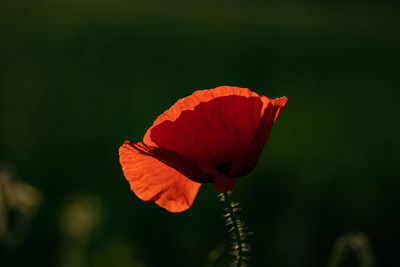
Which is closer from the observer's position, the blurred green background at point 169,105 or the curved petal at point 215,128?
the curved petal at point 215,128

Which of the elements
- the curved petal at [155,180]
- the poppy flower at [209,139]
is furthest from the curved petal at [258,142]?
the curved petal at [155,180]

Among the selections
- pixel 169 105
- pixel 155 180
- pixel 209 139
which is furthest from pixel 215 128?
pixel 169 105

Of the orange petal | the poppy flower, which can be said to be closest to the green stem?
the poppy flower

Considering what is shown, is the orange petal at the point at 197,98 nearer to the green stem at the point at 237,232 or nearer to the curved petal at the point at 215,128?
the curved petal at the point at 215,128

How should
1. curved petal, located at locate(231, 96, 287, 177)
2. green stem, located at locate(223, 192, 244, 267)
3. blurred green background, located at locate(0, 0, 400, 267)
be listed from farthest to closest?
blurred green background, located at locate(0, 0, 400, 267) < curved petal, located at locate(231, 96, 287, 177) < green stem, located at locate(223, 192, 244, 267)

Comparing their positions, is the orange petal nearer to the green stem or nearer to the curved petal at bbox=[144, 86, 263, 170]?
the curved petal at bbox=[144, 86, 263, 170]

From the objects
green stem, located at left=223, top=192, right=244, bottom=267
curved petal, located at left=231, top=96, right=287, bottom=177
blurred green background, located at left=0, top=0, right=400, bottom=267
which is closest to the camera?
green stem, located at left=223, top=192, right=244, bottom=267
